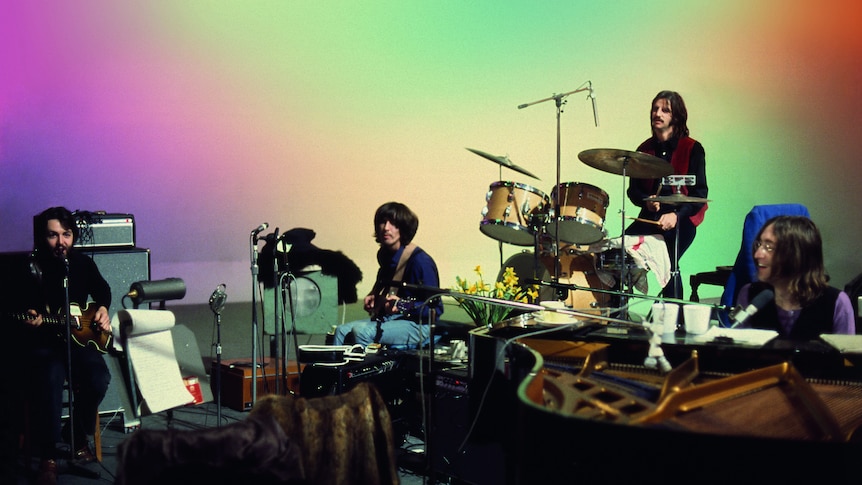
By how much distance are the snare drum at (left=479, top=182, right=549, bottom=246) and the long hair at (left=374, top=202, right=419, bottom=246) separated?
599 millimetres

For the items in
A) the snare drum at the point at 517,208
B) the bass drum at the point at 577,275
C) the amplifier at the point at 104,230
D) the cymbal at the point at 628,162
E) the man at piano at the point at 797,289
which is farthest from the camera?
the bass drum at the point at 577,275

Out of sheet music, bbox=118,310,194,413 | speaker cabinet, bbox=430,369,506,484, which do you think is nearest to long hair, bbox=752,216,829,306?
speaker cabinet, bbox=430,369,506,484

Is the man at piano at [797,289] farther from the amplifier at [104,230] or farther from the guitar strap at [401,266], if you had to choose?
the amplifier at [104,230]

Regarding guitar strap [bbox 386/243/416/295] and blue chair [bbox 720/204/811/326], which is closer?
blue chair [bbox 720/204/811/326]

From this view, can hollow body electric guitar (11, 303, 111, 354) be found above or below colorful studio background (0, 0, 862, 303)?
below

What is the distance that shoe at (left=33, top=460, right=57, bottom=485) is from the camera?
3.63 metres

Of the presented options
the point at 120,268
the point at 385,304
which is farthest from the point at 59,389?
the point at 385,304

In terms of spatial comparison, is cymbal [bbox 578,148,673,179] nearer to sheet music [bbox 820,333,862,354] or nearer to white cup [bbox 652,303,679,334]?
white cup [bbox 652,303,679,334]

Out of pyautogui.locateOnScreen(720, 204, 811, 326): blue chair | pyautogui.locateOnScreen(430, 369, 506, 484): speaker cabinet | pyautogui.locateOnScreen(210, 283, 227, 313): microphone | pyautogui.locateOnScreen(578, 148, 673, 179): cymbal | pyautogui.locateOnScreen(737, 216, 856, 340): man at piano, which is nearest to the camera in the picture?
pyautogui.locateOnScreen(737, 216, 856, 340): man at piano

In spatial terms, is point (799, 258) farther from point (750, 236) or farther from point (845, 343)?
point (750, 236)

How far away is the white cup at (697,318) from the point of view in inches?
114

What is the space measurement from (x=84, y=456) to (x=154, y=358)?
60cm

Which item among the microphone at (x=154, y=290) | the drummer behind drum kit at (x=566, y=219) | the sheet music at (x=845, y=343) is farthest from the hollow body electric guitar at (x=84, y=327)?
the sheet music at (x=845, y=343)

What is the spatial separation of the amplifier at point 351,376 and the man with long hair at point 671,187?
2.16 m
